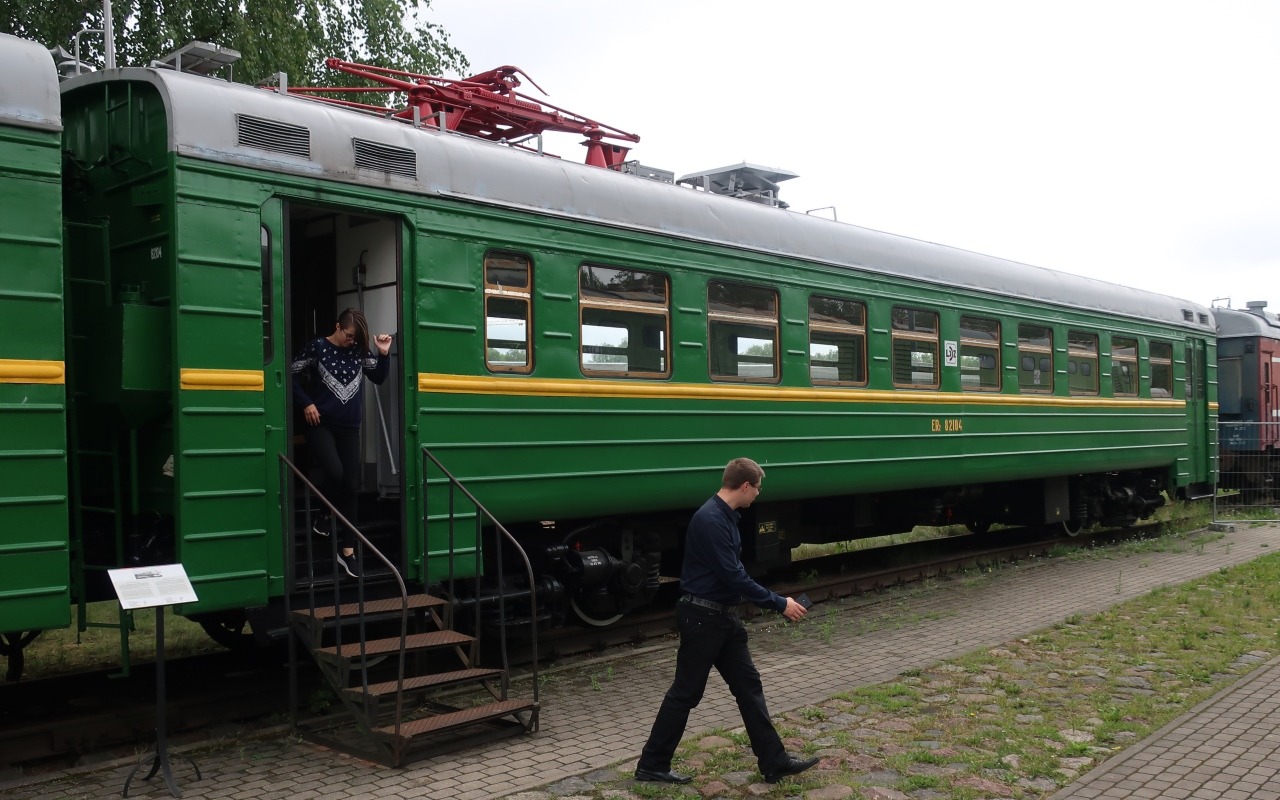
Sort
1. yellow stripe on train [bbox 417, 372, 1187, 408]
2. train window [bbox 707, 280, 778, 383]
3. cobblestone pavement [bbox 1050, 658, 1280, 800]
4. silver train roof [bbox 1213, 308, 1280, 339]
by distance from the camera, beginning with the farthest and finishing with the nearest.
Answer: silver train roof [bbox 1213, 308, 1280, 339] < train window [bbox 707, 280, 778, 383] < yellow stripe on train [bbox 417, 372, 1187, 408] < cobblestone pavement [bbox 1050, 658, 1280, 800]

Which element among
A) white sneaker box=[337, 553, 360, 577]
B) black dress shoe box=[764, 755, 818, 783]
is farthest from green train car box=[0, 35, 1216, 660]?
black dress shoe box=[764, 755, 818, 783]

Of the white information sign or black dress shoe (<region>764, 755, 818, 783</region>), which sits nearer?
the white information sign

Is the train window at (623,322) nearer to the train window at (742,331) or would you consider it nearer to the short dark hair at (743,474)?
the train window at (742,331)

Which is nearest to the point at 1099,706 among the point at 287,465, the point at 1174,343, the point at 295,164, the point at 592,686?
the point at 592,686

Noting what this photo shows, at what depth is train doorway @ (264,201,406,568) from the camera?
691 cm

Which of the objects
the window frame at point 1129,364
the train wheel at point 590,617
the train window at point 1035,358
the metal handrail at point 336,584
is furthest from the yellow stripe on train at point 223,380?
the window frame at point 1129,364

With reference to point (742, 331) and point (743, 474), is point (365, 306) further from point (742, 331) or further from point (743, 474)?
point (742, 331)

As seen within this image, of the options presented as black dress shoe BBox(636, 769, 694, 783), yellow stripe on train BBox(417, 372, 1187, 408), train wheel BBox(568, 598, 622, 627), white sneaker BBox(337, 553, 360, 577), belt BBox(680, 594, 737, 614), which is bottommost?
black dress shoe BBox(636, 769, 694, 783)

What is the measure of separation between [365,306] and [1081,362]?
994cm

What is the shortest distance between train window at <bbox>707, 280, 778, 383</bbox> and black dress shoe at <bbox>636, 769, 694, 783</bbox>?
403cm

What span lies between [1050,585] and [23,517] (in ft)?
31.1

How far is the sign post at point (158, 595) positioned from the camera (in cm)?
511

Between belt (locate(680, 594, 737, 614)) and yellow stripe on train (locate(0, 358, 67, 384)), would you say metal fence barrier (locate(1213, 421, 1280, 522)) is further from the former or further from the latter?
yellow stripe on train (locate(0, 358, 67, 384))

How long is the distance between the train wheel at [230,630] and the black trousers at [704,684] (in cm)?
298
